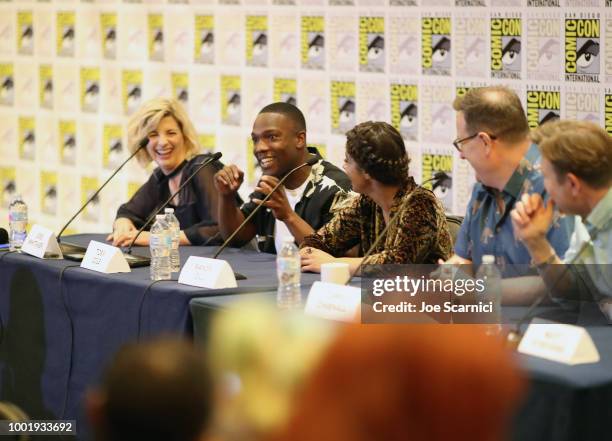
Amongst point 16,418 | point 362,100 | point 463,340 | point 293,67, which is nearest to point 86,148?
point 293,67

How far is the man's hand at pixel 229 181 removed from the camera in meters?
4.07

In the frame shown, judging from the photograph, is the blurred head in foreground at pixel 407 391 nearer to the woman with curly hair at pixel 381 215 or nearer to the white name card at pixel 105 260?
the woman with curly hair at pixel 381 215

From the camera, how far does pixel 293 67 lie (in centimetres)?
556

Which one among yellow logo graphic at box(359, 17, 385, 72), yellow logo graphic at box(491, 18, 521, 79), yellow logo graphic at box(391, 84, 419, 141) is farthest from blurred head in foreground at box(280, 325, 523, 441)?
yellow logo graphic at box(359, 17, 385, 72)

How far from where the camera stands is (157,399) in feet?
2.52

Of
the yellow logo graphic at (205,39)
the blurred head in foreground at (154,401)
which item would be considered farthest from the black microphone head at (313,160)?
the blurred head in foreground at (154,401)

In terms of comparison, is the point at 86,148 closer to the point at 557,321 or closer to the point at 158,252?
the point at 158,252

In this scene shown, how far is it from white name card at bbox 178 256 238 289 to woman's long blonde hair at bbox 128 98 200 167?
1591mm

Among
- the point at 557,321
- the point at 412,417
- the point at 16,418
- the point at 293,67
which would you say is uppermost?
the point at 293,67

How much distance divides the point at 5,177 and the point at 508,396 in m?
7.25

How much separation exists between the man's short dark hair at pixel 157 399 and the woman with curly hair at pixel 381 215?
233 centimetres

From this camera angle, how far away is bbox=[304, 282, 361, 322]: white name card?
8.54 feet

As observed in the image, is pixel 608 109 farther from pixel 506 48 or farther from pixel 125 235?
pixel 125 235

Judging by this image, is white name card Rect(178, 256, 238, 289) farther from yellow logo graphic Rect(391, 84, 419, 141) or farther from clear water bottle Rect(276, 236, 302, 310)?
yellow logo graphic Rect(391, 84, 419, 141)
